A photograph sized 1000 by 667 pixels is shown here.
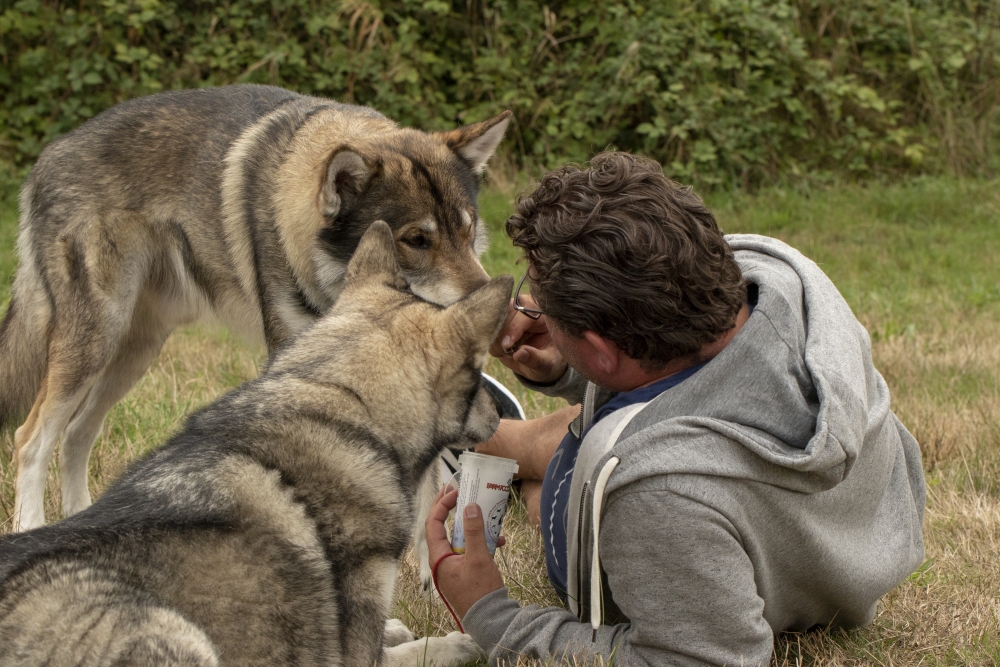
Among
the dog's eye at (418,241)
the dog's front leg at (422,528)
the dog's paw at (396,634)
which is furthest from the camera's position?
the dog's eye at (418,241)

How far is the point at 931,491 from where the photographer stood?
3.88 meters

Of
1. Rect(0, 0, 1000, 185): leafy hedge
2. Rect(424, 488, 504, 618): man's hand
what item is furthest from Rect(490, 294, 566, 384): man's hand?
Rect(0, 0, 1000, 185): leafy hedge

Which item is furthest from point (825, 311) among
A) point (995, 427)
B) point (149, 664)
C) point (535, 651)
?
point (995, 427)

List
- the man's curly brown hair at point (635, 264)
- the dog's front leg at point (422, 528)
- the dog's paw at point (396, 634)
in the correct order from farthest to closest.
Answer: the dog's front leg at point (422, 528)
the dog's paw at point (396, 634)
the man's curly brown hair at point (635, 264)

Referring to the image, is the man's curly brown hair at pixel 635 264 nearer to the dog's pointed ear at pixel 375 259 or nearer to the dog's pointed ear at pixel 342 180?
the dog's pointed ear at pixel 375 259

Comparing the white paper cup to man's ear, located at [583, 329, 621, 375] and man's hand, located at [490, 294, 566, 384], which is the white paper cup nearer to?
man's ear, located at [583, 329, 621, 375]

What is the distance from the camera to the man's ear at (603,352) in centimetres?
244

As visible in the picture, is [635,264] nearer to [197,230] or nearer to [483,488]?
[483,488]

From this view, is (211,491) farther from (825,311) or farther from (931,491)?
(931,491)

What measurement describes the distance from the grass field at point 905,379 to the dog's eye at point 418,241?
1.08 meters

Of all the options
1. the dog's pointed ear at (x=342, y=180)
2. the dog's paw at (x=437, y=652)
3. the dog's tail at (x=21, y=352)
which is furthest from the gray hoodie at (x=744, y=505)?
the dog's tail at (x=21, y=352)

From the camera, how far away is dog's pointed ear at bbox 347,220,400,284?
281 centimetres

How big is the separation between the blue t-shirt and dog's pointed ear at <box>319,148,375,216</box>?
144cm

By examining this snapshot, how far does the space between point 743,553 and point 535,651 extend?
0.65 m
